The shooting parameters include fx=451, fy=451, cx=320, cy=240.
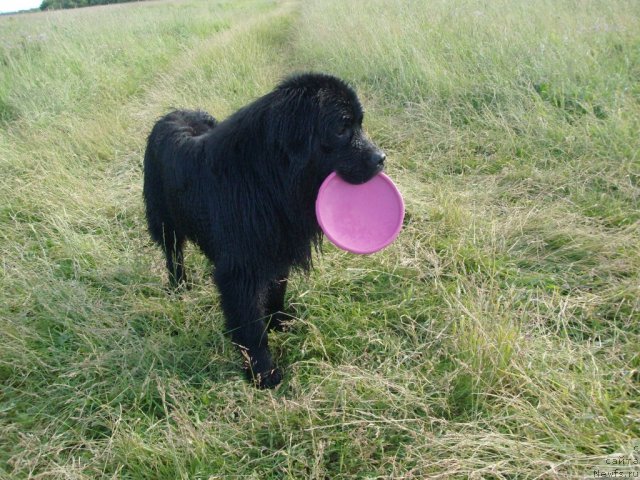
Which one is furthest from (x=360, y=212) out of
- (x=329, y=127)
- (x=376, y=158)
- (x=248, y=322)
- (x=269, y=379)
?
(x=269, y=379)

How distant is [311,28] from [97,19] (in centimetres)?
622

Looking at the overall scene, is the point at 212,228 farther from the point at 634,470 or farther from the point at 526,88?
the point at 526,88

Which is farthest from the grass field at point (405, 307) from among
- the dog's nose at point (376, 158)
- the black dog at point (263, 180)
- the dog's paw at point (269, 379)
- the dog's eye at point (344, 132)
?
the dog's eye at point (344, 132)

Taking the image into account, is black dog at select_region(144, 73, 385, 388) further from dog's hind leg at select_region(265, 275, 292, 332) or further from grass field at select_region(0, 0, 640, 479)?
grass field at select_region(0, 0, 640, 479)

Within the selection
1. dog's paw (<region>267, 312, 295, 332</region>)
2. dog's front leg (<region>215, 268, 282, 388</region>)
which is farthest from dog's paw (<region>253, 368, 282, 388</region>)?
dog's paw (<region>267, 312, 295, 332</region>)

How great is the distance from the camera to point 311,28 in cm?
867

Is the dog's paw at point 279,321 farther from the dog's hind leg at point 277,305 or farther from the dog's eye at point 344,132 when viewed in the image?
the dog's eye at point 344,132

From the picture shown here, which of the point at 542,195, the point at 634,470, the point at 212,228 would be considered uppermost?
the point at 212,228

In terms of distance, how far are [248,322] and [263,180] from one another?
67 centimetres

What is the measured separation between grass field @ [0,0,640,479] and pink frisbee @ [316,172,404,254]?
0.46 m

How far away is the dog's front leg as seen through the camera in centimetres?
208

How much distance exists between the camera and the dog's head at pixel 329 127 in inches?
72.2

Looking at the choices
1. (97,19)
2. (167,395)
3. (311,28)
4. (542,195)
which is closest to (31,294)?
(167,395)

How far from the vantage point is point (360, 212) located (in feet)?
7.07
